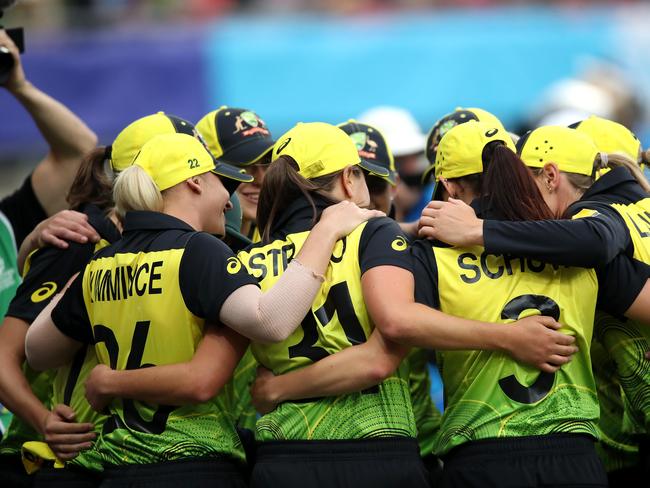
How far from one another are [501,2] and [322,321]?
12.2 m

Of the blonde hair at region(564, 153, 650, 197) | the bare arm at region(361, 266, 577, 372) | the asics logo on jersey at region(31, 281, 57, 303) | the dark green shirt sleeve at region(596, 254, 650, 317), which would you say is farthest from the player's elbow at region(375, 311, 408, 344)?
the asics logo on jersey at region(31, 281, 57, 303)

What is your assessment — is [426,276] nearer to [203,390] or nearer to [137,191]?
[203,390]

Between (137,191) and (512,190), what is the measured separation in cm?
144

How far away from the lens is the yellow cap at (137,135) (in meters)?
5.00

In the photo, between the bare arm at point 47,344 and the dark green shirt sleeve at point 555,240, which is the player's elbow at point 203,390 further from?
the dark green shirt sleeve at point 555,240

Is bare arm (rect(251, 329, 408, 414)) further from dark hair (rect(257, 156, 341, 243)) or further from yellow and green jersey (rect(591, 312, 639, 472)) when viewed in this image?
yellow and green jersey (rect(591, 312, 639, 472))

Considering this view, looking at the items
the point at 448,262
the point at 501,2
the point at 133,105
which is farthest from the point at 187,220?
the point at 501,2

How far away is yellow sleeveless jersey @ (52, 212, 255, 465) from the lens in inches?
163

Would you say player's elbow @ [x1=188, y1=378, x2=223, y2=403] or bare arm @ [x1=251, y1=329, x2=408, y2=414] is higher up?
bare arm @ [x1=251, y1=329, x2=408, y2=414]

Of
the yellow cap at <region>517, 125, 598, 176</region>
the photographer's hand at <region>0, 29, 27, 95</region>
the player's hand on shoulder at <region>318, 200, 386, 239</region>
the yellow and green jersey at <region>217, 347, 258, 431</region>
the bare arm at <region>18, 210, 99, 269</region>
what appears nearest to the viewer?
the player's hand on shoulder at <region>318, 200, 386, 239</region>

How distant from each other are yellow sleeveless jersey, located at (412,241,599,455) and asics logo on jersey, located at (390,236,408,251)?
0.20 feet

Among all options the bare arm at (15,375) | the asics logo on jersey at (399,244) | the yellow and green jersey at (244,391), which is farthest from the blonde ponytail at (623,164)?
the bare arm at (15,375)

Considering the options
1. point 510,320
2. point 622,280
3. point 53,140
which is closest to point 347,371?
point 510,320

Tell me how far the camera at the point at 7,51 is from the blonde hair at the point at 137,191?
66.7 inches
